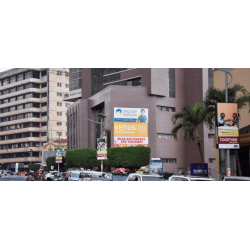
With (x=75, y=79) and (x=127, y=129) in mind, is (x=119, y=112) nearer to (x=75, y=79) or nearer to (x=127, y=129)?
(x=127, y=129)

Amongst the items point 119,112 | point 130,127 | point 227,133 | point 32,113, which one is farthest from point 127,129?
point 32,113

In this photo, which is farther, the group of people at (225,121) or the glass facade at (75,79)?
the glass facade at (75,79)

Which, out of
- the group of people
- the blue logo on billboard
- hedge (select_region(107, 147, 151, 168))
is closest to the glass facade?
the blue logo on billboard

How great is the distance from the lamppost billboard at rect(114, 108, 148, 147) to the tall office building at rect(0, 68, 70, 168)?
155 feet

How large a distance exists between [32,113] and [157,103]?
51.9m

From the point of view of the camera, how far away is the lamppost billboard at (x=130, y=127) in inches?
Result: 2603

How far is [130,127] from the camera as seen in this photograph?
66.4 m

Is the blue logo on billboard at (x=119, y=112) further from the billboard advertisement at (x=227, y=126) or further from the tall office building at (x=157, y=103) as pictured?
the billboard advertisement at (x=227, y=126)

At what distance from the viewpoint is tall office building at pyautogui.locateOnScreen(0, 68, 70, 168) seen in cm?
10912

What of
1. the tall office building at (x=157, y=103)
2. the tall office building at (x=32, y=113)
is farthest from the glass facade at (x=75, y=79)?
the tall office building at (x=32, y=113)

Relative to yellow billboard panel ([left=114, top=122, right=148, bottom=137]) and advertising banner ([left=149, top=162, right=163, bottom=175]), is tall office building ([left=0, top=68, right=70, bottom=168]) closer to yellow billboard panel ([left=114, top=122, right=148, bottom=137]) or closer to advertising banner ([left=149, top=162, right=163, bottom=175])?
yellow billboard panel ([left=114, top=122, right=148, bottom=137])

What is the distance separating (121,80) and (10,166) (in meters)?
52.4

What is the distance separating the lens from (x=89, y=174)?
98.6 feet

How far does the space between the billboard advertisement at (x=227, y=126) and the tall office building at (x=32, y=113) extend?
90.3 meters
